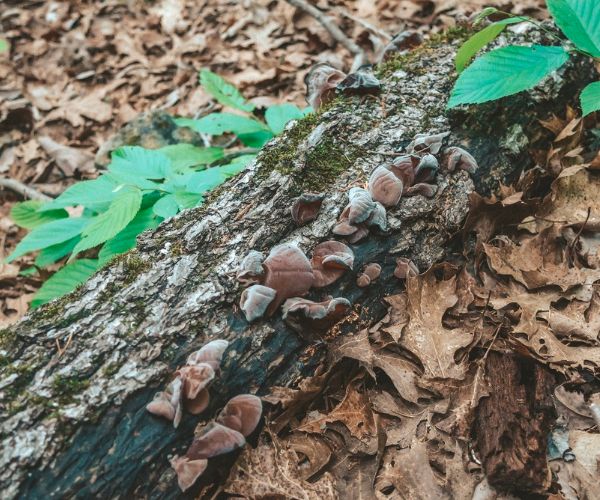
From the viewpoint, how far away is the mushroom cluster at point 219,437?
1.93 m

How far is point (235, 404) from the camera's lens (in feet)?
6.88

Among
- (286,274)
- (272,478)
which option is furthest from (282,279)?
(272,478)

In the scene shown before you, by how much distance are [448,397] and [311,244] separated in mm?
991

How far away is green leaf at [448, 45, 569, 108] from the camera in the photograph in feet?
8.98

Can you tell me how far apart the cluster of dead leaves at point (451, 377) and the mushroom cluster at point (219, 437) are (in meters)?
0.14

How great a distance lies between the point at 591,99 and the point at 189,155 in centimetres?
284

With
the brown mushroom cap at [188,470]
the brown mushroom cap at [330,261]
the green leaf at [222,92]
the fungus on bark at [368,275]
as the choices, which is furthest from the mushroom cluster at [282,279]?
the green leaf at [222,92]

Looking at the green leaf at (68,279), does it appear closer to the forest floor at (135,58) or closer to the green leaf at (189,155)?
Result: the green leaf at (189,155)

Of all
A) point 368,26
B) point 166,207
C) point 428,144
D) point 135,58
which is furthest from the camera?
point 135,58

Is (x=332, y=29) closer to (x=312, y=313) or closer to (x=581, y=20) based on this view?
(x=581, y=20)

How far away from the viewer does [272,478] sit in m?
2.04

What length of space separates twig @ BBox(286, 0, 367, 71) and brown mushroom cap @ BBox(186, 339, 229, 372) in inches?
153

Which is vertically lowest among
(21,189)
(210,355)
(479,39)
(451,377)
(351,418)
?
(21,189)

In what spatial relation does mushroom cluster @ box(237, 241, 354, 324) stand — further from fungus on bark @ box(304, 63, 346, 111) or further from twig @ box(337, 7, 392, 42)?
twig @ box(337, 7, 392, 42)
